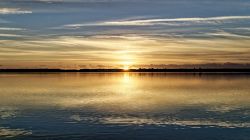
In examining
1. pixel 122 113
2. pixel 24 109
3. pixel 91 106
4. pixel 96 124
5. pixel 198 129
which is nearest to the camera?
pixel 198 129

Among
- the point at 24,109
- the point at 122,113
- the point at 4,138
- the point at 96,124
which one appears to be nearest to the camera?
the point at 4,138

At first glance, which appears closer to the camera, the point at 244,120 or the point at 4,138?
the point at 4,138

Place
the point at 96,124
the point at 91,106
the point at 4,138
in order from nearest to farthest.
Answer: the point at 4,138 → the point at 96,124 → the point at 91,106

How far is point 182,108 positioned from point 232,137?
1459cm

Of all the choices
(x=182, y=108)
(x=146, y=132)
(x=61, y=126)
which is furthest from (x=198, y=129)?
(x=182, y=108)

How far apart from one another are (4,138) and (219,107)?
73.7 ft

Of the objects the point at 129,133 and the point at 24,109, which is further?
the point at 24,109

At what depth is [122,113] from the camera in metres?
34.7

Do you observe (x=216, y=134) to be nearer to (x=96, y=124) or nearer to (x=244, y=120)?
(x=244, y=120)

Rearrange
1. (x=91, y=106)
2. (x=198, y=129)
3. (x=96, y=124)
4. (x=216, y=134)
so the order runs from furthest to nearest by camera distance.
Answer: (x=91, y=106)
(x=96, y=124)
(x=198, y=129)
(x=216, y=134)

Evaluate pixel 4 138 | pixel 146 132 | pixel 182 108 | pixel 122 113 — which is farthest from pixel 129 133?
pixel 182 108

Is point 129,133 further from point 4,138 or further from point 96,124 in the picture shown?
point 4,138

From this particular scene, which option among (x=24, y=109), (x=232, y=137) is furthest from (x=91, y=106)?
(x=232, y=137)

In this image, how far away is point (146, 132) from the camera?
2558 cm
